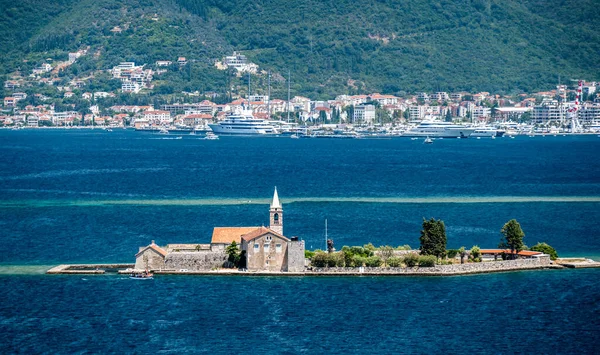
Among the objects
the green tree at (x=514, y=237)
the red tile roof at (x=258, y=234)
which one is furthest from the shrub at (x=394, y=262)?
the green tree at (x=514, y=237)

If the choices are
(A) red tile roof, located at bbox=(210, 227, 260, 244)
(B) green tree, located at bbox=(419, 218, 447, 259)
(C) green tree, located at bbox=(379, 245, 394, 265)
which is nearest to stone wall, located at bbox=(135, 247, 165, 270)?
(A) red tile roof, located at bbox=(210, 227, 260, 244)

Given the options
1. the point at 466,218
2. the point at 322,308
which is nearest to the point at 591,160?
the point at 466,218

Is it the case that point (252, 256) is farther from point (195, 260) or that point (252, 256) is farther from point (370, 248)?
point (370, 248)

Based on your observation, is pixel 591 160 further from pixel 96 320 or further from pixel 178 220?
pixel 96 320

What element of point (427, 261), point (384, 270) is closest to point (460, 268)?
point (427, 261)

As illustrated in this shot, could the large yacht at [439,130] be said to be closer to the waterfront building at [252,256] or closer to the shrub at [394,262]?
the shrub at [394,262]

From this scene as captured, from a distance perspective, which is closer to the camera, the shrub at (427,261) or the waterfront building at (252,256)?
the waterfront building at (252,256)
